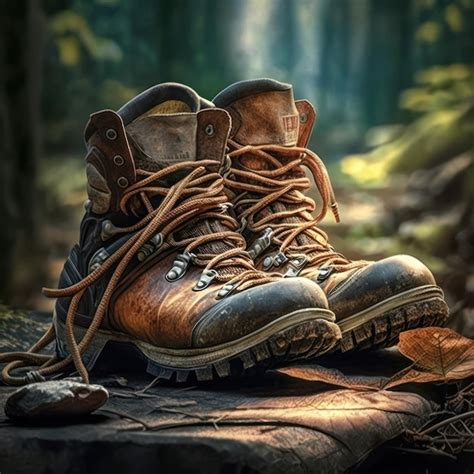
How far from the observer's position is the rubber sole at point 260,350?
1.09 metres

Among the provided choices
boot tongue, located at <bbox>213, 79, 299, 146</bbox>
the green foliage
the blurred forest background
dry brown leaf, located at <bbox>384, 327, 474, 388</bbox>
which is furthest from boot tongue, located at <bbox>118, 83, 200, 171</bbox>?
the green foliage

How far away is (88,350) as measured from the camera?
1261 mm

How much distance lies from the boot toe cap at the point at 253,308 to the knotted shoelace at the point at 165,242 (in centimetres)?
5

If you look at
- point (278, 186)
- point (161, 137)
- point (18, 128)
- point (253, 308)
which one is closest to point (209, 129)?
point (161, 137)

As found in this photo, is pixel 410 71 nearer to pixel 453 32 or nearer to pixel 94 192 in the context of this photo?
pixel 453 32

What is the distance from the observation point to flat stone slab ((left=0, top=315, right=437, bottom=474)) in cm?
94

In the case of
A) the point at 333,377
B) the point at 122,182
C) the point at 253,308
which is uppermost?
the point at 122,182

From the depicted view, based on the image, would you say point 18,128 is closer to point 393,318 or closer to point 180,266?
point 180,266

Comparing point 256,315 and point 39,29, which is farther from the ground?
point 39,29

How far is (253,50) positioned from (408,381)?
6.05 feet

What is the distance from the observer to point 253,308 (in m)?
1.12

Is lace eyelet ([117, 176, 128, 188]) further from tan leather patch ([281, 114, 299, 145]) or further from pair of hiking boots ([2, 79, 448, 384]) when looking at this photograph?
tan leather patch ([281, 114, 299, 145])

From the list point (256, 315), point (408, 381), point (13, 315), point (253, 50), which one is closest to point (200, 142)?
point (256, 315)

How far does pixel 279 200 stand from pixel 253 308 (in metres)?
0.31
